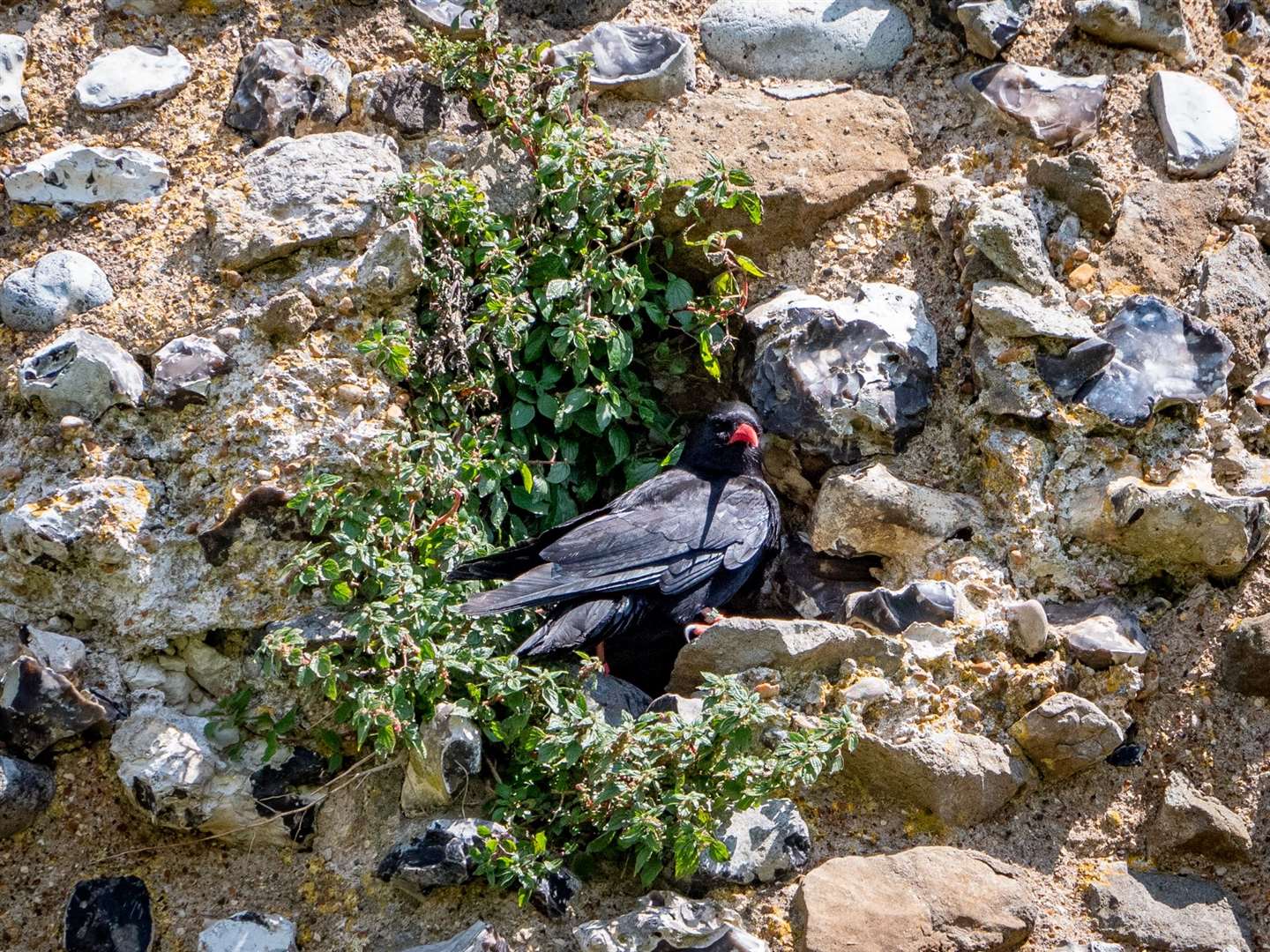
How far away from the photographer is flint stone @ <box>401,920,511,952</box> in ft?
10.5

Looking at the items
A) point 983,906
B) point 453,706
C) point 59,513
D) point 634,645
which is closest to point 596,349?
point 634,645

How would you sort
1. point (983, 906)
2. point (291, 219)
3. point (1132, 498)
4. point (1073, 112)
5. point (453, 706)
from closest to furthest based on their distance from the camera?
point (983, 906), point (453, 706), point (1132, 498), point (291, 219), point (1073, 112)

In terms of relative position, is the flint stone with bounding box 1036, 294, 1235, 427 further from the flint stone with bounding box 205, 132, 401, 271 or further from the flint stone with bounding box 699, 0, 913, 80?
A: the flint stone with bounding box 205, 132, 401, 271

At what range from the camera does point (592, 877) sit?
3.50 meters

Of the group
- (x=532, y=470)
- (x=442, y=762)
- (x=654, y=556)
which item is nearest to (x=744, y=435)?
(x=654, y=556)

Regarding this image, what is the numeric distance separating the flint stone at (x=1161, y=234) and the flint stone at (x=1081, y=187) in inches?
3.4

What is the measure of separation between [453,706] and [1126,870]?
1.82 m

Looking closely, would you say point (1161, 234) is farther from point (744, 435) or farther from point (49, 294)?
point (49, 294)

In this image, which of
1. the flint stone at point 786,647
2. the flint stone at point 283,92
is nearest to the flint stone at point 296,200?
the flint stone at point 283,92

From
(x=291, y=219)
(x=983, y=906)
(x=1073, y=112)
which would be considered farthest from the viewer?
(x=1073, y=112)

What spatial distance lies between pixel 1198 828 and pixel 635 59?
9.97 feet

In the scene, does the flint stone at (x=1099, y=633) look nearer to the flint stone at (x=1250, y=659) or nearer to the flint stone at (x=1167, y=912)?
the flint stone at (x=1250, y=659)

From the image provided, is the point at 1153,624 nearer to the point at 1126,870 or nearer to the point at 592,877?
the point at 1126,870

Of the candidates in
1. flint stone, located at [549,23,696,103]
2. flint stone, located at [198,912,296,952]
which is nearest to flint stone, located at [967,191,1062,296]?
flint stone, located at [549,23,696,103]
